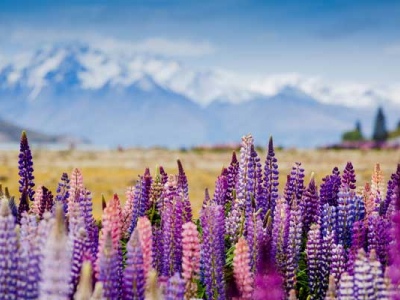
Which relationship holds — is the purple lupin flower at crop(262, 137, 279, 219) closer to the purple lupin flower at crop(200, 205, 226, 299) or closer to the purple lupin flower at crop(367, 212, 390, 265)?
the purple lupin flower at crop(367, 212, 390, 265)

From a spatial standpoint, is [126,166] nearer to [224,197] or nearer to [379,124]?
[224,197]

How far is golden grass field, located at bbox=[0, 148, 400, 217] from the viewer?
45.6m

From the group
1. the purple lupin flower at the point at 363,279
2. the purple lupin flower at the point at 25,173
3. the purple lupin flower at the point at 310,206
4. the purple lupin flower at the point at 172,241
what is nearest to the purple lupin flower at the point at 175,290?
the purple lupin flower at the point at 363,279

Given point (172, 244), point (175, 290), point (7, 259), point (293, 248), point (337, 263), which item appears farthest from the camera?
point (293, 248)

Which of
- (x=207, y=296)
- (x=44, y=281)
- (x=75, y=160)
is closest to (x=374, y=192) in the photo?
(x=207, y=296)

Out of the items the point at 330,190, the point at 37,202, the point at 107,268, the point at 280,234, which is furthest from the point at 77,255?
the point at 330,190

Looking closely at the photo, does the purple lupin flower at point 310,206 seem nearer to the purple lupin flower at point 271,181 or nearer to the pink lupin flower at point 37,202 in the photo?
the purple lupin flower at point 271,181

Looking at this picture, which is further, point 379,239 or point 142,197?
point 142,197

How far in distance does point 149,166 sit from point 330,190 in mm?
58675

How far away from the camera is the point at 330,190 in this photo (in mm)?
5340

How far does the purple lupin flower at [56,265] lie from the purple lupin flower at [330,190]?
8.96 feet

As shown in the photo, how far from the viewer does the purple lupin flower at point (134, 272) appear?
10.3ft

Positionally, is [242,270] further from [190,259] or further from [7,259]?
[7,259]

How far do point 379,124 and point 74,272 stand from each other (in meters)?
167
